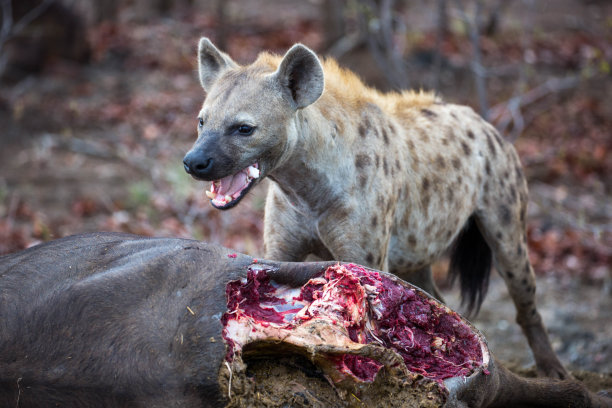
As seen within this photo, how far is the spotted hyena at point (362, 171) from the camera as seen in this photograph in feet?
9.84

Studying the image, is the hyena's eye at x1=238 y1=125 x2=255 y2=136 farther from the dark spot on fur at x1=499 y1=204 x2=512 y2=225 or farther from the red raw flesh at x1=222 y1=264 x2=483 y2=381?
the dark spot on fur at x1=499 y1=204 x2=512 y2=225

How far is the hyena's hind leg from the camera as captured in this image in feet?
13.0

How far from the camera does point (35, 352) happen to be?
2123 mm

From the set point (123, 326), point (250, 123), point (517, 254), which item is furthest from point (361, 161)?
point (123, 326)

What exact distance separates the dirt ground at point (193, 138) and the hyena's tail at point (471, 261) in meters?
0.49

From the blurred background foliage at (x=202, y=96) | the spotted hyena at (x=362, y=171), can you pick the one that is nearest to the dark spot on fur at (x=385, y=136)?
the spotted hyena at (x=362, y=171)

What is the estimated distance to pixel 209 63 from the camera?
3396 mm

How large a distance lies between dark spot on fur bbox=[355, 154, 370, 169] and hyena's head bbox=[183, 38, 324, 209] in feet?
1.17

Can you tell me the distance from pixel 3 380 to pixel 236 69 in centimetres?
173

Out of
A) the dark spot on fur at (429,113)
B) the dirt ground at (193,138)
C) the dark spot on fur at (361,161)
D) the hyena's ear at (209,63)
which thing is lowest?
the dirt ground at (193,138)

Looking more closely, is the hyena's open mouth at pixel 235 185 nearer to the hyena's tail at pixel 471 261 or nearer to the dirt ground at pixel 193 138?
the hyena's tail at pixel 471 261

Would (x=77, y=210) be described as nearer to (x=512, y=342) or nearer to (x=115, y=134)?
(x=115, y=134)

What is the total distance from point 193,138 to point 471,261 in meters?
5.29

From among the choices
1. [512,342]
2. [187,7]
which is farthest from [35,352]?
[187,7]
